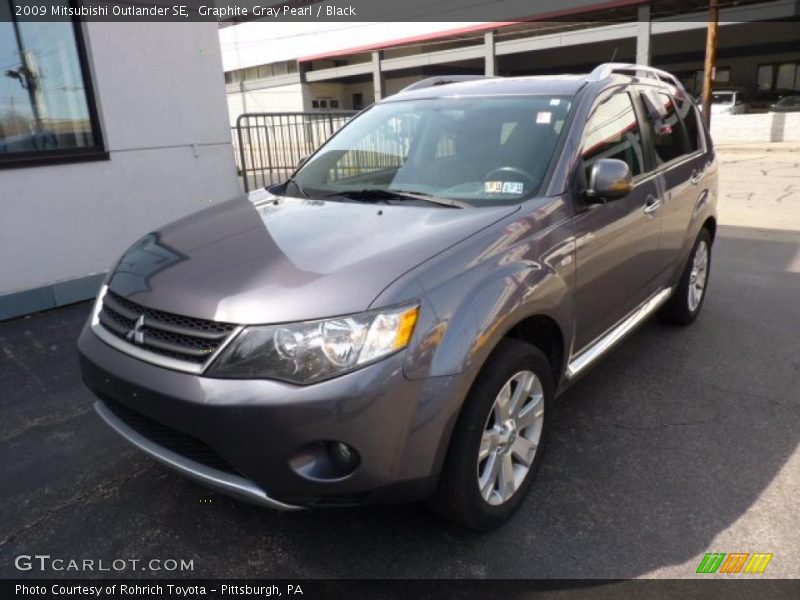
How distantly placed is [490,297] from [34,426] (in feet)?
9.18

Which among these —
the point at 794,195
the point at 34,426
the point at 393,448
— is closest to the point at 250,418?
the point at 393,448

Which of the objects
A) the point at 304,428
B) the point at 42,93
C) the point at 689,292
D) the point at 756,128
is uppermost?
the point at 42,93

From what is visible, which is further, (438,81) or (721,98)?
(721,98)

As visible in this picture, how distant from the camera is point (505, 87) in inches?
140

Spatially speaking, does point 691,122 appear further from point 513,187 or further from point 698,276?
point 513,187

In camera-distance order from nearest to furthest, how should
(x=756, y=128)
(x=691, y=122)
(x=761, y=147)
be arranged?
1. (x=691, y=122)
2. (x=761, y=147)
3. (x=756, y=128)

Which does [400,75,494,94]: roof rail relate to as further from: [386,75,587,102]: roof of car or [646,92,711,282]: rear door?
[646,92,711,282]: rear door

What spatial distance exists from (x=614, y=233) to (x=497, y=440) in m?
1.34

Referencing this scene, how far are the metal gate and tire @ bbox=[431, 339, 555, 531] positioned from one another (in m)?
5.68

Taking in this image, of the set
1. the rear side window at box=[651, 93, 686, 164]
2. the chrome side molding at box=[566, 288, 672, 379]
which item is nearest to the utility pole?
the rear side window at box=[651, 93, 686, 164]

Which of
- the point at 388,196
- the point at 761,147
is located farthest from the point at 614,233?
the point at 761,147

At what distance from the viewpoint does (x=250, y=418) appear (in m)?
2.05

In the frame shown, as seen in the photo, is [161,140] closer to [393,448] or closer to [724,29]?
[393,448]

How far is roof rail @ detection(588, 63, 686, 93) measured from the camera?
351 centimetres
